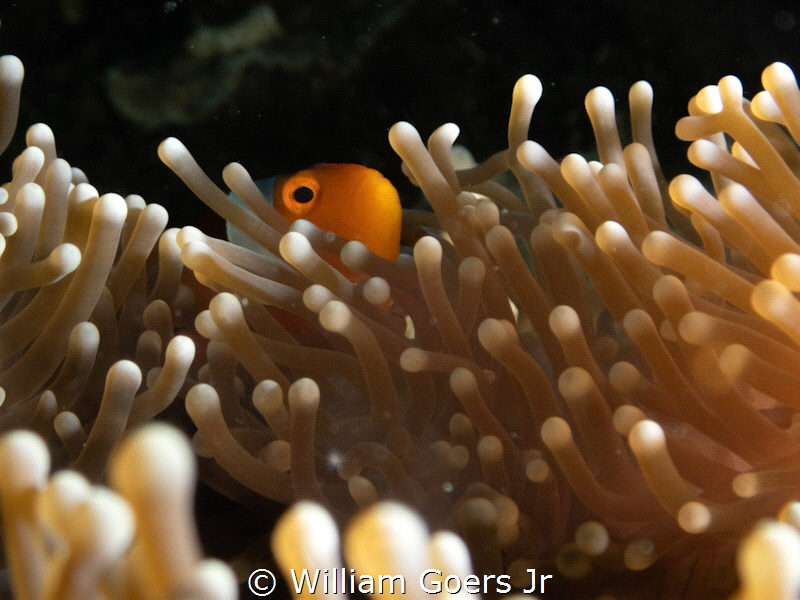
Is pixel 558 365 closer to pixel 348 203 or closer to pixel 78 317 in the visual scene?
pixel 348 203

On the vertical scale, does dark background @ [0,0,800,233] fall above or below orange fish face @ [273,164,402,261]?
above

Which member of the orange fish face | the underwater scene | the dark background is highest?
the dark background

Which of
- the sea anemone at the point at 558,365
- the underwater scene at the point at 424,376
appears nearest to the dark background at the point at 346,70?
the underwater scene at the point at 424,376

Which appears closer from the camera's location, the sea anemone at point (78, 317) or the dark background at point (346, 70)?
the sea anemone at point (78, 317)

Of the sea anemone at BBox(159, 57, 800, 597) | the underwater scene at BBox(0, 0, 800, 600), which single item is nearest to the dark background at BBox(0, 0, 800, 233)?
the underwater scene at BBox(0, 0, 800, 600)

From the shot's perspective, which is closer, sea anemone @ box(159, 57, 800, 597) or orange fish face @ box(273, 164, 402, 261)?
sea anemone @ box(159, 57, 800, 597)

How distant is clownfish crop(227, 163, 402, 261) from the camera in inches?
44.0

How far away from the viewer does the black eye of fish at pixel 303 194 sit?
1152 millimetres

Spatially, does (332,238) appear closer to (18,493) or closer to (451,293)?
(451,293)

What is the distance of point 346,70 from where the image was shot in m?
1.68

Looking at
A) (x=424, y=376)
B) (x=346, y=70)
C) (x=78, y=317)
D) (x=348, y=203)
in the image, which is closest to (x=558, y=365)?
(x=424, y=376)

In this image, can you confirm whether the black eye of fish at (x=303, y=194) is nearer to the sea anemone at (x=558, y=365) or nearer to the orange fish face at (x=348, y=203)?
the orange fish face at (x=348, y=203)

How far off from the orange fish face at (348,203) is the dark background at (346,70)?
561mm

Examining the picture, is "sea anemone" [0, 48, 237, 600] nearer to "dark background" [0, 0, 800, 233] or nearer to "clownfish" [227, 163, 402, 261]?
"clownfish" [227, 163, 402, 261]
